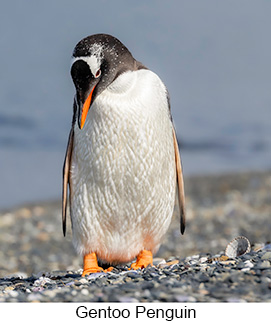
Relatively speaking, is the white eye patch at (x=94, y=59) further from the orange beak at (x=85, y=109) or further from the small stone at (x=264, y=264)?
the small stone at (x=264, y=264)

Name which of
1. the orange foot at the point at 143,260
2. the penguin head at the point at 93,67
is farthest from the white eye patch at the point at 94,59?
the orange foot at the point at 143,260

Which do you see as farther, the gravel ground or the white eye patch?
the white eye patch

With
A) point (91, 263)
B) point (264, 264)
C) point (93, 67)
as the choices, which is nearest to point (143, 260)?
point (91, 263)

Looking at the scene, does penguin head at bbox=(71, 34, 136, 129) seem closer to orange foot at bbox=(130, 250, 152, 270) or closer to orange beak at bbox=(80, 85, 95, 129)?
orange beak at bbox=(80, 85, 95, 129)

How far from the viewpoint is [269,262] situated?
3.78 meters

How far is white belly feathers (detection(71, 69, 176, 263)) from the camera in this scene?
4445 millimetres

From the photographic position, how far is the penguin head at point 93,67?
13.3 ft

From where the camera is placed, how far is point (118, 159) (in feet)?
14.8

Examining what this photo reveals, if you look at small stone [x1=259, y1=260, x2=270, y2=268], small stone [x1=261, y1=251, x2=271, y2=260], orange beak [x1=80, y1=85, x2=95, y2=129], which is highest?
orange beak [x1=80, y1=85, x2=95, y2=129]

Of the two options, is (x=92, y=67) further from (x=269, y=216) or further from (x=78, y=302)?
(x=269, y=216)

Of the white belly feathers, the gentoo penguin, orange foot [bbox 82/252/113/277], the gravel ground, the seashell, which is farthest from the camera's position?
the seashell

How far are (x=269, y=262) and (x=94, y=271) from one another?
5.43ft

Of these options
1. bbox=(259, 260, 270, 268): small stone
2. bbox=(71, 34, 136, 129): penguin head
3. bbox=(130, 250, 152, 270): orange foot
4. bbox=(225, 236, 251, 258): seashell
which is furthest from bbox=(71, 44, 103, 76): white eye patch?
bbox=(225, 236, 251, 258): seashell
